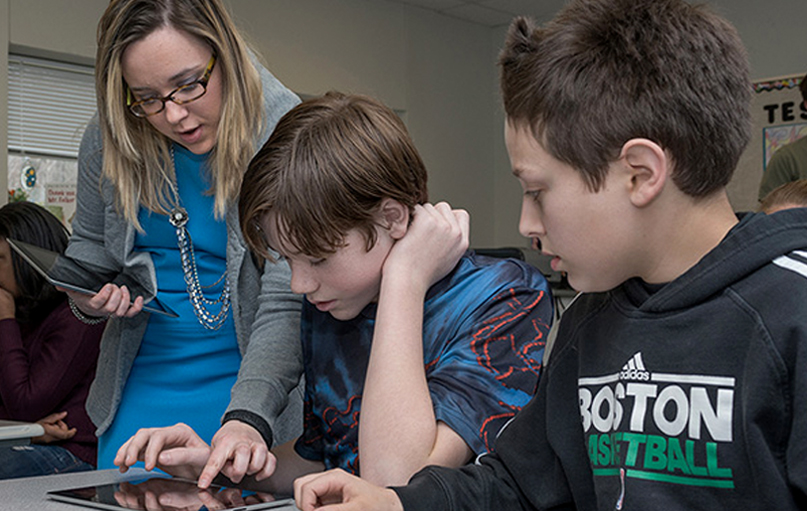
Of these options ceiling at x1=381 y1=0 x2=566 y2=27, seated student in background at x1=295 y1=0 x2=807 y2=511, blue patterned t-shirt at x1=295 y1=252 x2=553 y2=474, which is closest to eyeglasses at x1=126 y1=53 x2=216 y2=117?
blue patterned t-shirt at x1=295 y1=252 x2=553 y2=474

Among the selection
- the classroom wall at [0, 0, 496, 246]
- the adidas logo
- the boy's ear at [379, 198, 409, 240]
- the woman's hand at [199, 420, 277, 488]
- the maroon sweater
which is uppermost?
the classroom wall at [0, 0, 496, 246]

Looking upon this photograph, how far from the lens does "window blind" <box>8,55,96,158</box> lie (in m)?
4.44

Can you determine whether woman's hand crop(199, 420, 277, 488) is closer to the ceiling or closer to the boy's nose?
the boy's nose

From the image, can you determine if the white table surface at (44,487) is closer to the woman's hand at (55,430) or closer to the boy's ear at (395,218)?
the boy's ear at (395,218)

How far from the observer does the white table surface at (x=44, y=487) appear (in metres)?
0.93

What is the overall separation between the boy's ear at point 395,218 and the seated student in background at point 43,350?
1.41 meters

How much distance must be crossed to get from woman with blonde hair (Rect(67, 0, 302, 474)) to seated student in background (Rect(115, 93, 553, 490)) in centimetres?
21

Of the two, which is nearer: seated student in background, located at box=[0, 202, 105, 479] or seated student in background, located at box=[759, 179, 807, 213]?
seated student in background, located at box=[759, 179, 807, 213]

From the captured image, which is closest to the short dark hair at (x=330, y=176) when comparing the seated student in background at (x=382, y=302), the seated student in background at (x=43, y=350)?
the seated student in background at (x=382, y=302)

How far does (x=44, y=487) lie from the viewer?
41.3 inches

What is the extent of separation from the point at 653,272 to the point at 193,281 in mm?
881

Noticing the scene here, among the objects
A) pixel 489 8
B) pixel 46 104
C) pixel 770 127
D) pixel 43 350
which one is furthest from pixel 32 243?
pixel 489 8

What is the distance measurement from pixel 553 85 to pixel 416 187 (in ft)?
1.25

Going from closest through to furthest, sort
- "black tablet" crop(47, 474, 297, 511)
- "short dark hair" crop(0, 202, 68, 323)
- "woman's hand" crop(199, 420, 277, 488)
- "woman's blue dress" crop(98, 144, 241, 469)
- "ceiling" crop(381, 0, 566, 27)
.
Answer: "black tablet" crop(47, 474, 297, 511) < "woman's hand" crop(199, 420, 277, 488) < "woman's blue dress" crop(98, 144, 241, 469) < "short dark hair" crop(0, 202, 68, 323) < "ceiling" crop(381, 0, 566, 27)
